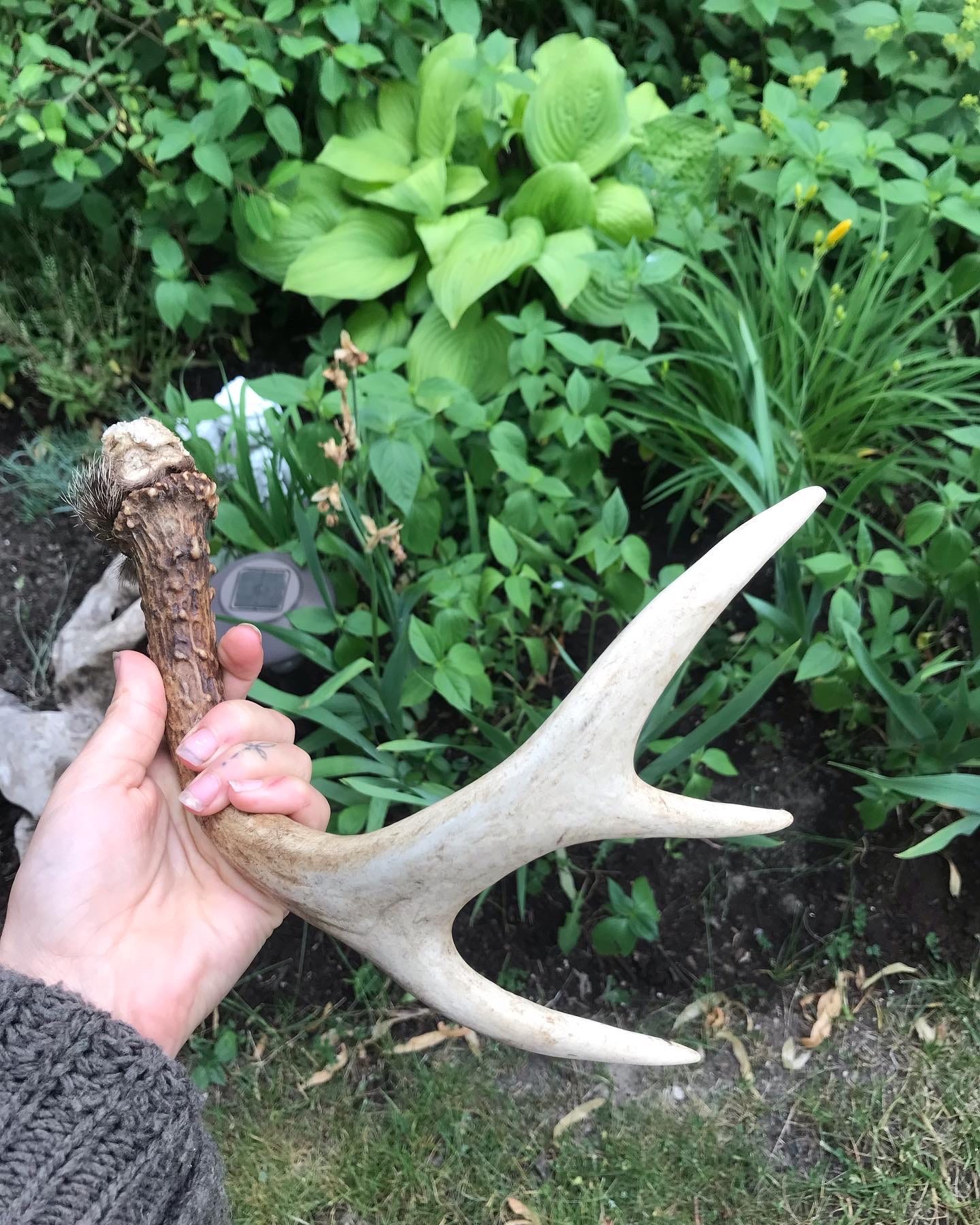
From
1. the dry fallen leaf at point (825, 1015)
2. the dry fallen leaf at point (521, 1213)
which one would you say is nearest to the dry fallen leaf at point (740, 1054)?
the dry fallen leaf at point (825, 1015)

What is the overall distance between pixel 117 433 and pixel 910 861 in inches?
69.8

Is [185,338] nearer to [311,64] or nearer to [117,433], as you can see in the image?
[311,64]

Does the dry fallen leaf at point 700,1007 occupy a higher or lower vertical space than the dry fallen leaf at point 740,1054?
higher

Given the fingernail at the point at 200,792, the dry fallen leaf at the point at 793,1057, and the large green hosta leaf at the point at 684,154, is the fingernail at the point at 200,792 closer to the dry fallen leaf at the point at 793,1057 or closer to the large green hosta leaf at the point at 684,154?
the dry fallen leaf at the point at 793,1057

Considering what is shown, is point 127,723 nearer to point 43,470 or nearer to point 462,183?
point 43,470

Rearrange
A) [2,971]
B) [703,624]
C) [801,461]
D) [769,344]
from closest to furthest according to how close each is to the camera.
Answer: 1. [703,624]
2. [2,971]
3. [801,461]
4. [769,344]

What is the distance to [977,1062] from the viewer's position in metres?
1.76

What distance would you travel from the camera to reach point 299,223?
235 cm

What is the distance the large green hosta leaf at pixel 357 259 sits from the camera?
2203 millimetres

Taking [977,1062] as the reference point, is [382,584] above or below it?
above

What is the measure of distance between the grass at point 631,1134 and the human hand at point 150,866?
64cm

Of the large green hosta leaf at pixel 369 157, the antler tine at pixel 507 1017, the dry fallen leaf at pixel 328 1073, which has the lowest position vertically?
the dry fallen leaf at pixel 328 1073

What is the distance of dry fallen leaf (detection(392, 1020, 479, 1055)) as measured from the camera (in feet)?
6.05

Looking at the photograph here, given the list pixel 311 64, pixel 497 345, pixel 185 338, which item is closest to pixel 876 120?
pixel 497 345
